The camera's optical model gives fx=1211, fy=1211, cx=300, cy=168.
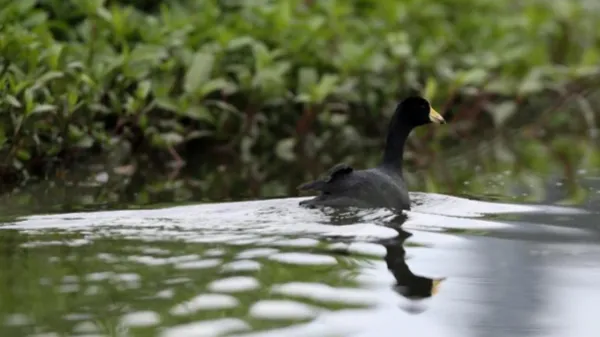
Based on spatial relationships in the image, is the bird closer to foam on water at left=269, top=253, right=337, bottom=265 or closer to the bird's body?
the bird's body

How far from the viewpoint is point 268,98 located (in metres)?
12.0

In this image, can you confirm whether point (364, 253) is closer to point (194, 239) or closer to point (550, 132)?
point (194, 239)

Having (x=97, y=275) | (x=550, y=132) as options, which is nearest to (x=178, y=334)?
(x=97, y=275)

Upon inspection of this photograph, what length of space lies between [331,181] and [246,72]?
13.5 ft

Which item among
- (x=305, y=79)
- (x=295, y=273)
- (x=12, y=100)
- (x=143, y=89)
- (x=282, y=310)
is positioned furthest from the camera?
(x=305, y=79)

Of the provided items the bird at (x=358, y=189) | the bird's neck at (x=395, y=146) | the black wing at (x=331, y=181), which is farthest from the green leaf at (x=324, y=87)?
the black wing at (x=331, y=181)

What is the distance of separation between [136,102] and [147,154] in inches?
38.7

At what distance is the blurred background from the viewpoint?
9773mm

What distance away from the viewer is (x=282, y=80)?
11.9m

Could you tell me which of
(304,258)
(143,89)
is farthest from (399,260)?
(143,89)

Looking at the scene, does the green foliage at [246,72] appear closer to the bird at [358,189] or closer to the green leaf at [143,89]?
the green leaf at [143,89]

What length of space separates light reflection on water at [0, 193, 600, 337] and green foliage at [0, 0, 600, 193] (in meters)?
2.55

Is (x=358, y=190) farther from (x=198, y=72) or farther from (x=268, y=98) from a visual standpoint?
(x=268, y=98)

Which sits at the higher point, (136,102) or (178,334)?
(136,102)
